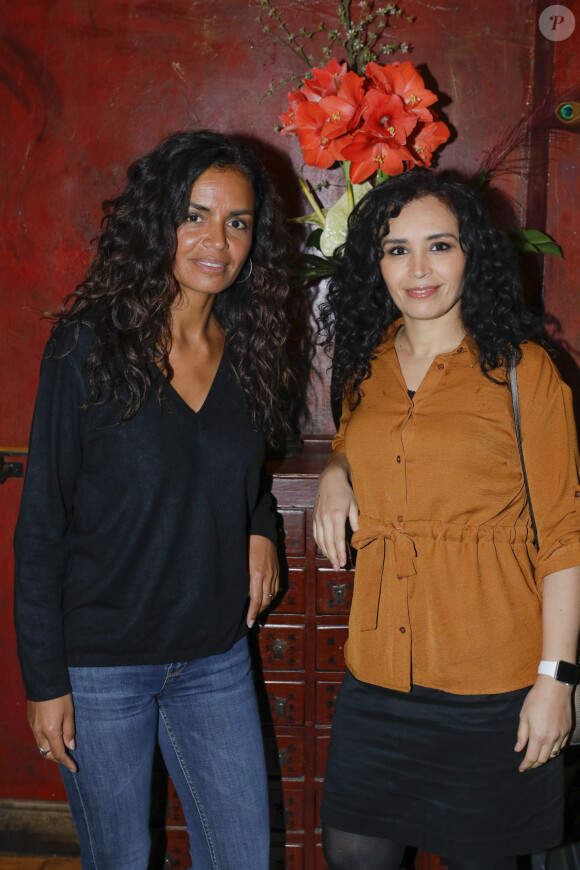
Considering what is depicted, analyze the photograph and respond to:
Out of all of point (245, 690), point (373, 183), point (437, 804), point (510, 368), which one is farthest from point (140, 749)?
point (373, 183)

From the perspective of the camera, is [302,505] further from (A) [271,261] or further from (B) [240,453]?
(A) [271,261]

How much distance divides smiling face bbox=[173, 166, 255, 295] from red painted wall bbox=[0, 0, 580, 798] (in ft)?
3.39

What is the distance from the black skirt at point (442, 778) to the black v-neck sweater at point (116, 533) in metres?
0.37

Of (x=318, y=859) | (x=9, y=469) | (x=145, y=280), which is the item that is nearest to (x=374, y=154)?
(x=145, y=280)

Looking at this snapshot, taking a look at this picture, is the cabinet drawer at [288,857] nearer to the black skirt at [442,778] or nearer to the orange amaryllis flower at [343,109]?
the black skirt at [442,778]

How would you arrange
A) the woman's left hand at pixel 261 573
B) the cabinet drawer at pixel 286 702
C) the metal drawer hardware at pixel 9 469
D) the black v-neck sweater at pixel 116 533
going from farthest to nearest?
the metal drawer hardware at pixel 9 469 → the cabinet drawer at pixel 286 702 → the woman's left hand at pixel 261 573 → the black v-neck sweater at pixel 116 533

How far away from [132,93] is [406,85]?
1017mm

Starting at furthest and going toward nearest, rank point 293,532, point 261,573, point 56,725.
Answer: point 293,532 < point 261,573 < point 56,725

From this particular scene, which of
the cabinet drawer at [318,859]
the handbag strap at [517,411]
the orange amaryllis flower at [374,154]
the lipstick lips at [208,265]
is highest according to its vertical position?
the orange amaryllis flower at [374,154]

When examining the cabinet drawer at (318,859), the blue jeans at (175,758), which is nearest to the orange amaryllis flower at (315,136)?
the blue jeans at (175,758)

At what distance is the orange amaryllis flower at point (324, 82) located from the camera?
74.6 inches

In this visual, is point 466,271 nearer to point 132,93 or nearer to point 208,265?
point 208,265

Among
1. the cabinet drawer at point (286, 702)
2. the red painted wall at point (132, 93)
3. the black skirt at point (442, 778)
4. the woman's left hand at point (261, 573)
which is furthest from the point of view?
the red painted wall at point (132, 93)

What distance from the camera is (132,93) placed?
97.4 inches
